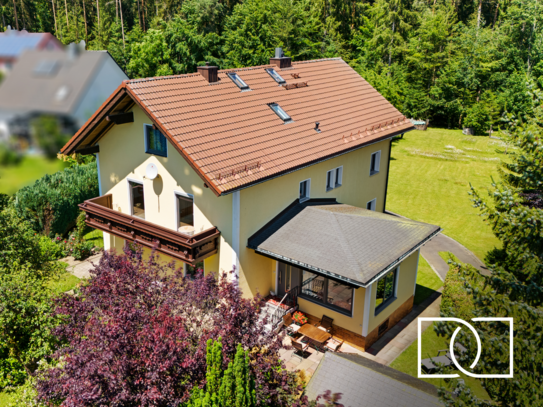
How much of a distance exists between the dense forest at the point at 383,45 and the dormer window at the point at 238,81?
31.6m

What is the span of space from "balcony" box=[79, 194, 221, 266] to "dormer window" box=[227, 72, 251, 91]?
24.5 ft

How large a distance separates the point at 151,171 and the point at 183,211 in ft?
7.20

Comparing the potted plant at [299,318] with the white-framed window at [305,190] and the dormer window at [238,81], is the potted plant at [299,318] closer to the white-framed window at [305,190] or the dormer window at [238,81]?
the white-framed window at [305,190]

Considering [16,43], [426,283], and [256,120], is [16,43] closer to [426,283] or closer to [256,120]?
[256,120]

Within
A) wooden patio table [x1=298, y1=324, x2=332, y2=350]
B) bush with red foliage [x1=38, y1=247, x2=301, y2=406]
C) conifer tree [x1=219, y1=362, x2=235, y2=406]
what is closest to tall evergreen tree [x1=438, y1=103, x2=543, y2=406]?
conifer tree [x1=219, y1=362, x2=235, y2=406]

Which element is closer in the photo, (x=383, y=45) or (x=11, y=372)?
(x=11, y=372)

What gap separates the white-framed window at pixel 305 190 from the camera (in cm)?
2136

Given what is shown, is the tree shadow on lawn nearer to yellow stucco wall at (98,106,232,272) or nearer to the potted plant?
the potted plant

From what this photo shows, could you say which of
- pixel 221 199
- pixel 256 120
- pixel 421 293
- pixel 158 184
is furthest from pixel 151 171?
pixel 421 293

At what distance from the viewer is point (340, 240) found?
1828 cm

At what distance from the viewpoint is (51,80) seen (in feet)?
13.4

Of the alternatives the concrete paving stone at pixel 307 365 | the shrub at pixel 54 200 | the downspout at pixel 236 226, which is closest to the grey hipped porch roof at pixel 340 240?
the downspout at pixel 236 226

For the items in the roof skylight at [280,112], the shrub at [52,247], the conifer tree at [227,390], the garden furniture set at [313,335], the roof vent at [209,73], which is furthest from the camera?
the shrub at [52,247]

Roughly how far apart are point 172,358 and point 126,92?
11.4 m
